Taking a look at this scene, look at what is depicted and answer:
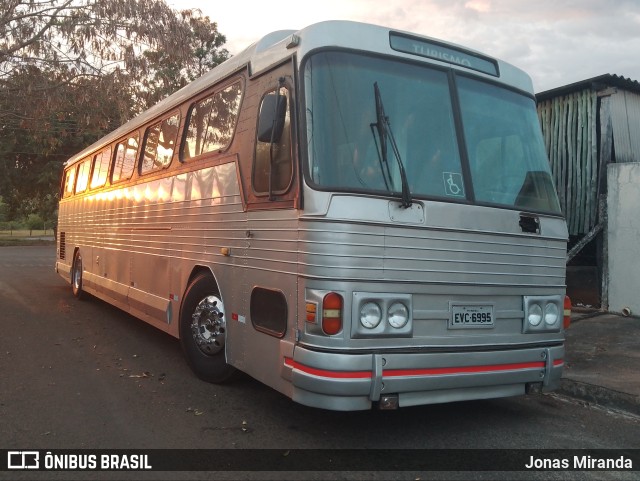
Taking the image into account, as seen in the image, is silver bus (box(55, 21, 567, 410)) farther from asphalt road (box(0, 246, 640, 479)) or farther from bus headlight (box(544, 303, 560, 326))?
asphalt road (box(0, 246, 640, 479))

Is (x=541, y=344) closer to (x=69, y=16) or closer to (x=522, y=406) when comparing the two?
(x=522, y=406)

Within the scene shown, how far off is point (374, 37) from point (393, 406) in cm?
272

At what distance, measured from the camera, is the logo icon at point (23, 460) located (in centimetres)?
387

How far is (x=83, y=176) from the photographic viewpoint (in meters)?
12.0

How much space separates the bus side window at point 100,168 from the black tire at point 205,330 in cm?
493

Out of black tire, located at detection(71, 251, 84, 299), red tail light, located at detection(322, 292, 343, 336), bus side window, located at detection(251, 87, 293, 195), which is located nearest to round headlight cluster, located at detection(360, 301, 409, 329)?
red tail light, located at detection(322, 292, 343, 336)

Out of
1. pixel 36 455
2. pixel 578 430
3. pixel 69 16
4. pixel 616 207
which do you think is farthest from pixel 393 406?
pixel 69 16

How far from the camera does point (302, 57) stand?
424 cm

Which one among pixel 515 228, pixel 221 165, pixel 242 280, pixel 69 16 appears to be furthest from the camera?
pixel 69 16

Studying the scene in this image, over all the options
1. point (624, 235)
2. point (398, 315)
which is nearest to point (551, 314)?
point (398, 315)

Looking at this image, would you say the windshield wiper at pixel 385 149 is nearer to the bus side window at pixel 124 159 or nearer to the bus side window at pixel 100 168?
the bus side window at pixel 124 159

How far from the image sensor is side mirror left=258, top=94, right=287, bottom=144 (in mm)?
4242

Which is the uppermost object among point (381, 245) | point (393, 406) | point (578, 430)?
point (381, 245)

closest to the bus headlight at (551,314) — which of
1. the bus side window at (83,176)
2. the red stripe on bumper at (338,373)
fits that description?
the red stripe on bumper at (338,373)
